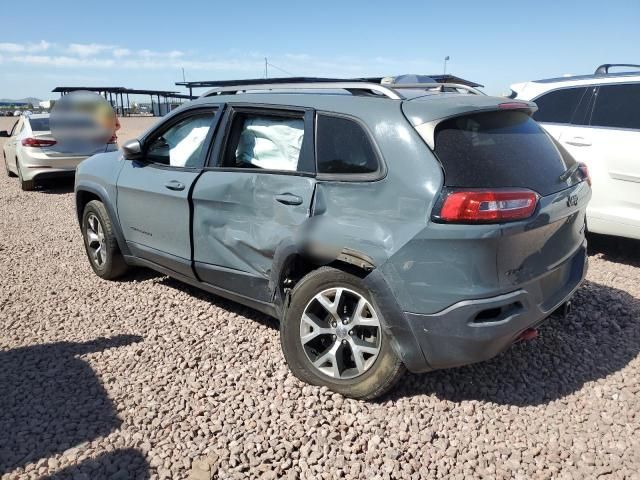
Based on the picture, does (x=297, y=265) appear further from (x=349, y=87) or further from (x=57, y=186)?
(x=57, y=186)

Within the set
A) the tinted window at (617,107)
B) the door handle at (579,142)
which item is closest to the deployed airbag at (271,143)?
the door handle at (579,142)

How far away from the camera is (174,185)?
12.7ft

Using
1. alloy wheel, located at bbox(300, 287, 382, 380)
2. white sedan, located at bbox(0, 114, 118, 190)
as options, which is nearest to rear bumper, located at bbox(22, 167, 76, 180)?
white sedan, located at bbox(0, 114, 118, 190)

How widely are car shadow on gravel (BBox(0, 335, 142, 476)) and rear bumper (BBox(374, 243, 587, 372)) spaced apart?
1627 mm

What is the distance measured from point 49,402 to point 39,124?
9274 mm

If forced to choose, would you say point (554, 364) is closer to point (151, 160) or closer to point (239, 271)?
point (239, 271)

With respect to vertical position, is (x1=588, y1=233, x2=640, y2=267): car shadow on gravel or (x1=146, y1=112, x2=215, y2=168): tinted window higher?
(x1=146, y1=112, x2=215, y2=168): tinted window

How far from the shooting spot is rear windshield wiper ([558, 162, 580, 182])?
3.06m

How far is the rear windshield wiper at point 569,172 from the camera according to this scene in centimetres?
306

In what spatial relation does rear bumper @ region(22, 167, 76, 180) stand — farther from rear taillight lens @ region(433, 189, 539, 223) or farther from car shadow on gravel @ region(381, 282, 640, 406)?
rear taillight lens @ region(433, 189, 539, 223)

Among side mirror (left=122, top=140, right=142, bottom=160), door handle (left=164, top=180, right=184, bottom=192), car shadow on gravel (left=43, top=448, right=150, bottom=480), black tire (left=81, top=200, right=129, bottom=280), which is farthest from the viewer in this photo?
black tire (left=81, top=200, right=129, bottom=280)

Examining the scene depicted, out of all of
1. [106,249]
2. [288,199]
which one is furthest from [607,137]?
[106,249]

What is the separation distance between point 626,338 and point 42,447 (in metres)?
3.77

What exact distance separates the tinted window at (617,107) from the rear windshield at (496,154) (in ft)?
8.74
